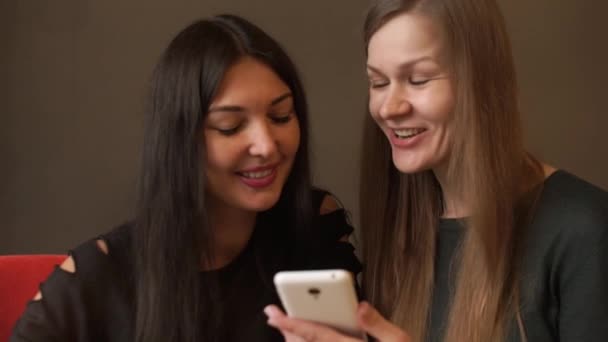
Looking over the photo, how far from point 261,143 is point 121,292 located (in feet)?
1.11

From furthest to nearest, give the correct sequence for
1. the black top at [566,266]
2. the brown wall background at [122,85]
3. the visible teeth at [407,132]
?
the brown wall background at [122,85] → the visible teeth at [407,132] → the black top at [566,266]

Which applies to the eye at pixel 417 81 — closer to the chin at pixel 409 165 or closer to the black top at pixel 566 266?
the chin at pixel 409 165

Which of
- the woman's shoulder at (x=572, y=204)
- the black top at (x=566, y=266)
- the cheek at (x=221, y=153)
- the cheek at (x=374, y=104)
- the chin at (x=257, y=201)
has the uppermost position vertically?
the cheek at (x=374, y=104)

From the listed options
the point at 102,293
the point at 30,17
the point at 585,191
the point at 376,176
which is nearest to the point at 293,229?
the point at 376,176

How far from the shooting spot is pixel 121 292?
1328 mm

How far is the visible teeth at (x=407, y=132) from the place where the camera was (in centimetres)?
125

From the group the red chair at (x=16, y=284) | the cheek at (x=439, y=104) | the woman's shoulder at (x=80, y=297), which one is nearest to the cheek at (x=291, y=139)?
the cheek at (x=439, y=104)

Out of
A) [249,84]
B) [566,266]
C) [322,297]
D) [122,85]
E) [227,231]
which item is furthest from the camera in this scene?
[122,85]

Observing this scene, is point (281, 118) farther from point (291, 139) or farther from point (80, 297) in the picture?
point (80, 297)

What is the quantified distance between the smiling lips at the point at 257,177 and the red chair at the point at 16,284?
43cm

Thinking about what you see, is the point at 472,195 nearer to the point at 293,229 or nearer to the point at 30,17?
the point at 293,229

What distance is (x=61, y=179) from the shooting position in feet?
7.16

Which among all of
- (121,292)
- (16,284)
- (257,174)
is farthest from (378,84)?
(16,284)

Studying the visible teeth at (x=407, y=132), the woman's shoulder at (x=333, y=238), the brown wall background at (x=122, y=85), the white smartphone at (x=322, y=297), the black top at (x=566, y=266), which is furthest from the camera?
the brown wall background at (x=122, y=85)
